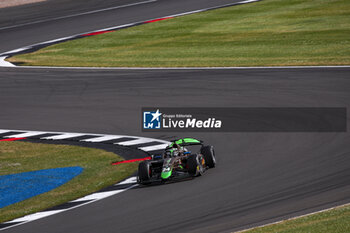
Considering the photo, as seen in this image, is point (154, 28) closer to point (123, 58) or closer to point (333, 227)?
point (123, 58)

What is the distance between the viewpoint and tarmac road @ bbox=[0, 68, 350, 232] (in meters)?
11.5

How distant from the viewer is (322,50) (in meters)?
27.0

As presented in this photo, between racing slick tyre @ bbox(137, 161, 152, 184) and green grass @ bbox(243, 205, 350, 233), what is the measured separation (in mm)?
4199

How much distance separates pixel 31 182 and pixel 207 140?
4.80 meters

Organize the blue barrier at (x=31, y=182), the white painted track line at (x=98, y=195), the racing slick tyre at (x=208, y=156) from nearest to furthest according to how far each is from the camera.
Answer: the white painted track line at (x=98, y=195)
the blue barrier at (x=31, y=182)
the racing slick tyre at (x=208, y=156)

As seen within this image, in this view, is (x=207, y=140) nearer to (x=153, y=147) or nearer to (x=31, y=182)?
(x=153, y=147)

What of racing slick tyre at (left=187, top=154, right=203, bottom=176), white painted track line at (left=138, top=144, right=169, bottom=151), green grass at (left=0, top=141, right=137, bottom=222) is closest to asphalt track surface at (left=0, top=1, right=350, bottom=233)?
racing slick tyre at (left=187, top=154, right=203, bottom=176)

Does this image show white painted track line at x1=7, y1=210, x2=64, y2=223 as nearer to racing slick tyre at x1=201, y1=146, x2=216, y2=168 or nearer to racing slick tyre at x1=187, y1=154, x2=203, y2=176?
racing slick tyre at x1=187, y1=154, x2=203, y2=176

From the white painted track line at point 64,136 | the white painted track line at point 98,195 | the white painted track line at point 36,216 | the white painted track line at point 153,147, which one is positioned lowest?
the white painted track line at point 64,136

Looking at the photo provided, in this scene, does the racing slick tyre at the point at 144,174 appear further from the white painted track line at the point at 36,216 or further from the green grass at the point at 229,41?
the green grass at the point at 229,41

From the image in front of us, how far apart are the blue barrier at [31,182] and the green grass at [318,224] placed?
594 cm

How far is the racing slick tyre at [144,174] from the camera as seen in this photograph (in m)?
13.9

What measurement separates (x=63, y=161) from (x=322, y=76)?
34.7ft

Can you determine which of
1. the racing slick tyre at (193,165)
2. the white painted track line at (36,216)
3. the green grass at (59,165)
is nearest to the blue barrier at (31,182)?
the green grass at (59,165)
